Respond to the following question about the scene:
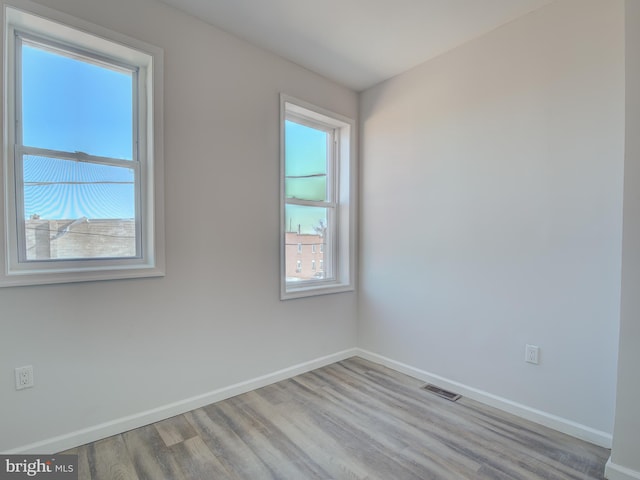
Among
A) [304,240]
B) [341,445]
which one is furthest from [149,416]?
[304,240]

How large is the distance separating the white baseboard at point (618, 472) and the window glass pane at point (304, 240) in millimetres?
2288

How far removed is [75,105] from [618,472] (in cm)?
349

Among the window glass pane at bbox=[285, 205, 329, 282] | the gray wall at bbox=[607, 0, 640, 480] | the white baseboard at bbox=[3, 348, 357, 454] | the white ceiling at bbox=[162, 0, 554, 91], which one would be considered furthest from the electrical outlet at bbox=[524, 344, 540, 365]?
the white ceiling at bbox=[162, 0, 554, 91]

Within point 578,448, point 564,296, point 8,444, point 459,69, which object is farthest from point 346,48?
point 8,444

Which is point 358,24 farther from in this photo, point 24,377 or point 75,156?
point 24,377

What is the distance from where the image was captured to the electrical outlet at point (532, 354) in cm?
212

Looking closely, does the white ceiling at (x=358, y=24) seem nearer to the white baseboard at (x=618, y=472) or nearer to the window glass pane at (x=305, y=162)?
the window glass pane at (x=305, y=162)

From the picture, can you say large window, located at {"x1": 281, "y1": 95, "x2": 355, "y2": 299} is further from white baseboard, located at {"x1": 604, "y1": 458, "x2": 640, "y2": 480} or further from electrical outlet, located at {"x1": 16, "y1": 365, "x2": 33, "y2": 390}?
white baseboard, located at {"x1": 604, "y1": 458, "x2": 640, "y2": 480}

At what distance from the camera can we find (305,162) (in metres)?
3.10

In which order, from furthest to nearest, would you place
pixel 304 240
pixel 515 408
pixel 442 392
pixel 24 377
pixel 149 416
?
pixel 304 240
pixel 442 392
pixel 515 408
pixel 149 416
pixel 24 377

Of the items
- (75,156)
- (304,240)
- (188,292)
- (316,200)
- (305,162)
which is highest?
(305,162)

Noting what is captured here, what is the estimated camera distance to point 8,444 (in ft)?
5.44

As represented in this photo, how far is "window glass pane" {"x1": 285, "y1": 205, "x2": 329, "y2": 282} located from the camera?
2955 millimetres

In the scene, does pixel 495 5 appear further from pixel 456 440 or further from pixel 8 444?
pixel 8 444
